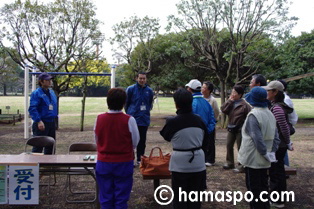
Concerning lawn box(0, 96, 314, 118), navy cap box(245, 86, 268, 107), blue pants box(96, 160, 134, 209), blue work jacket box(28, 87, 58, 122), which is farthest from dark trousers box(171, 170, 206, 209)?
Answer: lawn box(0, 96, 314, 118)

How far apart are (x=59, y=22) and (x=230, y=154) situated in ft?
37.5

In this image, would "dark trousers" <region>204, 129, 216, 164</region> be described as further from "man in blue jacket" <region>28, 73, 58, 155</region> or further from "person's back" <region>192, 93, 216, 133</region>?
"man in blue jacket" <region>28, 73, 58, 155</region>

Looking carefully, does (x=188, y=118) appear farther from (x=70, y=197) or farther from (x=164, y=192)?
(x=70, y=197)

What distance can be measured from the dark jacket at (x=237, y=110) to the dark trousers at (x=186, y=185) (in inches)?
106

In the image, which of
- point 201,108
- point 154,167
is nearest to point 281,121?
point 201,108

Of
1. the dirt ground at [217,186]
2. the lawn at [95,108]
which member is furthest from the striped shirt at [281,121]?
the lawn at [95,108]

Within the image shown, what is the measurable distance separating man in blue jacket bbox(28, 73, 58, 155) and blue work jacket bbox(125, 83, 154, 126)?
56.4 inches

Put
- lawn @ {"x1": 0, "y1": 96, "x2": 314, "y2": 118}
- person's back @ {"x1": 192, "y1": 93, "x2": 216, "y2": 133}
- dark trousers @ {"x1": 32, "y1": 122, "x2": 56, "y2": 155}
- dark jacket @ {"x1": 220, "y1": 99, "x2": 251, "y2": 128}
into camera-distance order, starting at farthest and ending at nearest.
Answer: lawn @ {"x1": 0, "y1": 96, "x2": 314, "y2": 118}, dark jacket @ {"x1": 220, "y1": 99, "x2": 251, "y2": 128}, dark trousers @ {"x1": 32, "y1": 122, "x2": 56, "y2": 155}, person's back @ {"x1": 192, "y1": 93, "x2": 216, "y2": 133}

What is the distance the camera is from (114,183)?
3.39 metres

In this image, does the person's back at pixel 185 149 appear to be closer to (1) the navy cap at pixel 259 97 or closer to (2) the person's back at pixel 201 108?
(1) the navy cap at pixel 259 97

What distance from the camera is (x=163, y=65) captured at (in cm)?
1978

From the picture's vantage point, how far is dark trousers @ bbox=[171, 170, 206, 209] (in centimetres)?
327

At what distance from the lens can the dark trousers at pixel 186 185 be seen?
3273mm

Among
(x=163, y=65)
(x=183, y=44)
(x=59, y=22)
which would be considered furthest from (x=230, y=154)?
(x=163, y=65)
